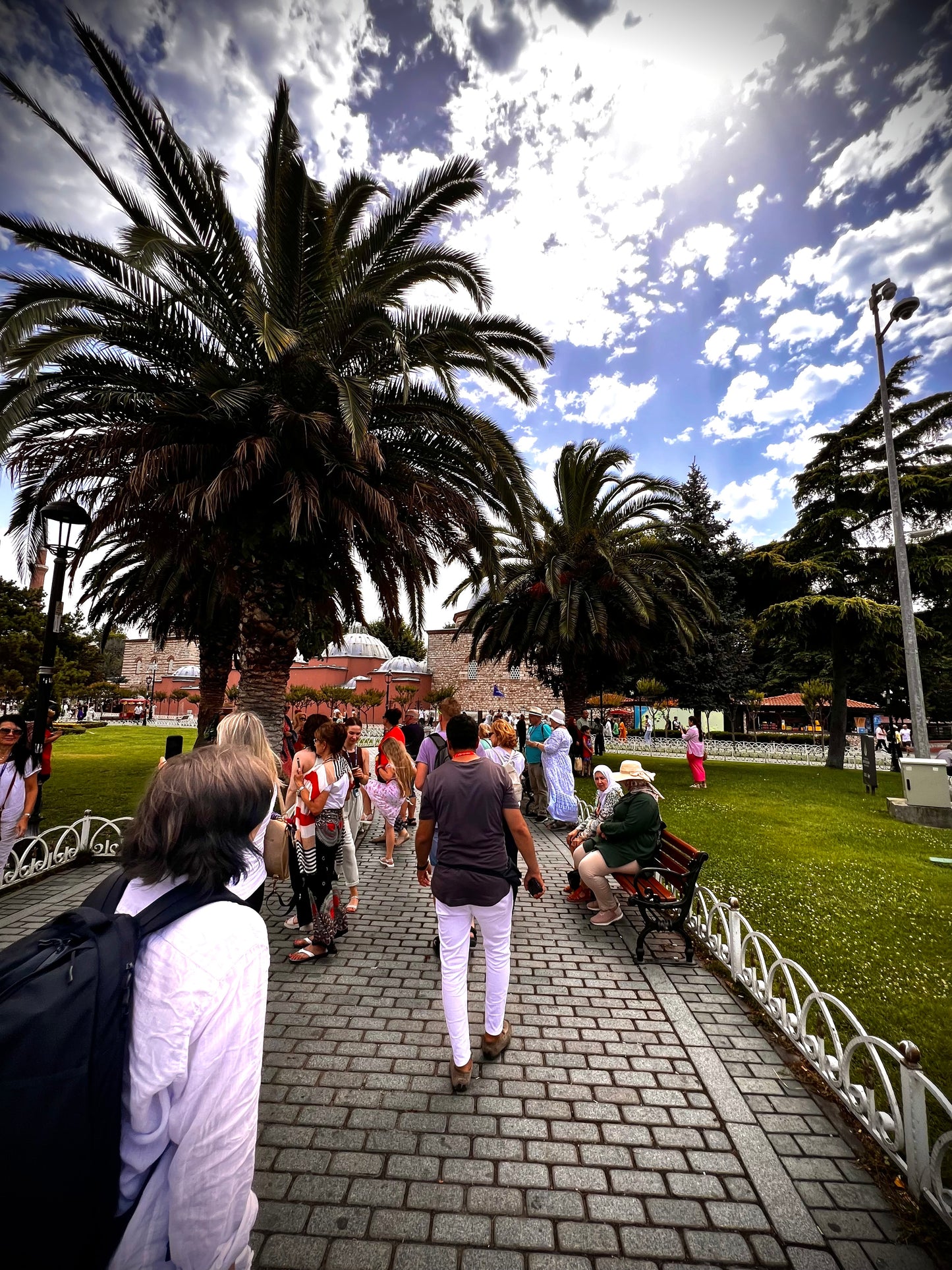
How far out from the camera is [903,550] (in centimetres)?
1138

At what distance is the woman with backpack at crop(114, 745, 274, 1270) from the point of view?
1.26m

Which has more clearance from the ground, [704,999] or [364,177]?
[364,177]

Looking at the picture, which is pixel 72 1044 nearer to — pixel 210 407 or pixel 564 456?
pixel 210 407

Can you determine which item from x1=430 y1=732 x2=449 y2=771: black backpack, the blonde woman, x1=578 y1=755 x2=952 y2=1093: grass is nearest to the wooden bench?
x1=578 y1=755 x2=952 y2=1093: grass

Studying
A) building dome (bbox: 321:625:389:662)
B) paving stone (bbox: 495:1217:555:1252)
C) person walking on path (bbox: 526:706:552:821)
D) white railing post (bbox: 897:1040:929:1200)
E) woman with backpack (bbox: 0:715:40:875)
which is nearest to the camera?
paving stone (bbox: 495:1217:555:1252)

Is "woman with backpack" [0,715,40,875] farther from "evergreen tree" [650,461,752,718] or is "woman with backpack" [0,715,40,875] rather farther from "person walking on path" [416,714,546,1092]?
"evergreen tree" [650,461,752,718]

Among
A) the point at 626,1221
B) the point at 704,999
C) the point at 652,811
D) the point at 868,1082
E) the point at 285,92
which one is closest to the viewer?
the point at 626,1221

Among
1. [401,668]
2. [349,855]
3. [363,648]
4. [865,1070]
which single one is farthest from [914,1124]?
[363,648]

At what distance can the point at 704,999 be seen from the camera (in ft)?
13.6

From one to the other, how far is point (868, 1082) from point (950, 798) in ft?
32.9

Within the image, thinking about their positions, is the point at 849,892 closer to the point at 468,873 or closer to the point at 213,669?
the point at 468,873

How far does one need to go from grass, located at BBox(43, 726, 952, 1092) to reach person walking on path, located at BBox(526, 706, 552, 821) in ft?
7.84

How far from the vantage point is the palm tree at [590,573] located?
1498cm

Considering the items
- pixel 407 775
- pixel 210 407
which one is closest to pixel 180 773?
pixel 407 775
